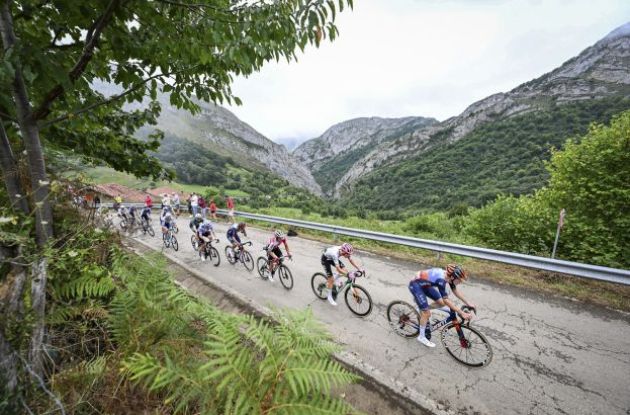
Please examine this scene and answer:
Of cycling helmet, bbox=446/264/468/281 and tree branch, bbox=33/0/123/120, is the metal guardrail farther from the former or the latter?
tree branch, bbox=33/0/123/120

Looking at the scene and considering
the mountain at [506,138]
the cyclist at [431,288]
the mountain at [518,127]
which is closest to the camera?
the cyclist at [431,288]

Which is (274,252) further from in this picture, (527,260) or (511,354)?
(527,260)

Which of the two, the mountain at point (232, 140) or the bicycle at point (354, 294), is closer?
the bicycle at point (354, 294)

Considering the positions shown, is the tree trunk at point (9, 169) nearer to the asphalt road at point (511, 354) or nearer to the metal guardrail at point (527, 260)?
the asphalt road at point (511, 354)

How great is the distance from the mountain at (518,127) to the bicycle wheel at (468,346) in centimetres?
6661

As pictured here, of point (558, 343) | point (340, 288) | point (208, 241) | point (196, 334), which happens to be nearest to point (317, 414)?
point (196, 334)

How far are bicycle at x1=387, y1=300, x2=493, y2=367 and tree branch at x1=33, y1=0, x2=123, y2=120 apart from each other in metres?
5.78

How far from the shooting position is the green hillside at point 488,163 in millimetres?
69438

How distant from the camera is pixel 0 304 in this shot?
168 cm

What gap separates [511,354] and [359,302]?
289 centimetres

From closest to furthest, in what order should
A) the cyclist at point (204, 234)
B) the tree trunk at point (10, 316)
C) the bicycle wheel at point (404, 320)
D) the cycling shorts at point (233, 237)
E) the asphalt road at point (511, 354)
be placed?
the tree trunk at point (10, 316), the asphalt road at point (511, 354), the bicycle wheel at point (404, 320), the cycling shorts at point (233, 237), the cyclist at point (204, 234)

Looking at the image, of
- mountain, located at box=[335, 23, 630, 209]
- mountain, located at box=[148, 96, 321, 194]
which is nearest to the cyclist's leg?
mountain, located at box=[335, 23, 630, 209]

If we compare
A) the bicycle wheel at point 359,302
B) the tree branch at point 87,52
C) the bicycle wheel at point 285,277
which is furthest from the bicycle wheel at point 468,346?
the tree branch at point 87,52

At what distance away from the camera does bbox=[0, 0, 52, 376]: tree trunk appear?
1.84 metres
